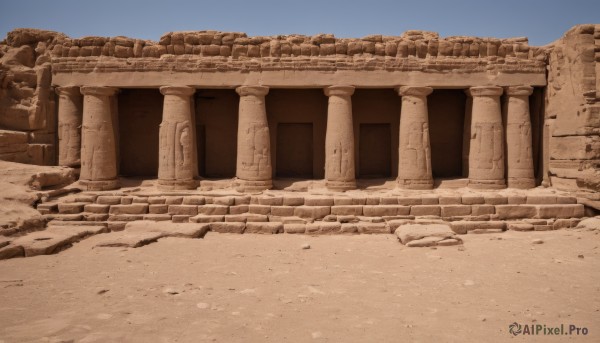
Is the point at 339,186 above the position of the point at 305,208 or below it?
above

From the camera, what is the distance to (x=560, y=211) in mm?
10773

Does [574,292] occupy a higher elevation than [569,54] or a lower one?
lower

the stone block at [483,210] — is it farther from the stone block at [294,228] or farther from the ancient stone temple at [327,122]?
the stone block at [294,228]

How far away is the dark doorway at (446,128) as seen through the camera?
14.3m

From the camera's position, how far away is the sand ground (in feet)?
15.9

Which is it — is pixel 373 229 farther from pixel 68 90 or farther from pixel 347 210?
pixel 68 90

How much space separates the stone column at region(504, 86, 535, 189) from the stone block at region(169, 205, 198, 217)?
9084mm

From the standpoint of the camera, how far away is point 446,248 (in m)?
8.73

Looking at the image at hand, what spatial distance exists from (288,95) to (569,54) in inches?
329

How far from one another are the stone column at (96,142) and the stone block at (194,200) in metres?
2.88

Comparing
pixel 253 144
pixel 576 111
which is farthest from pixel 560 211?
pixel 253 144

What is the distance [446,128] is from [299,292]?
33.3 feet

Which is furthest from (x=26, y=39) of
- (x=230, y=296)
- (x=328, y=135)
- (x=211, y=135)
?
(x=230, y=296)

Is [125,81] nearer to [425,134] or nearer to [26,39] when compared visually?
[26,39]
